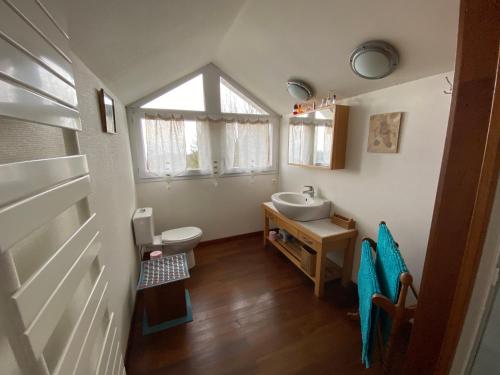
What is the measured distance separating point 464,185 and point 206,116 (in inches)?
97.1

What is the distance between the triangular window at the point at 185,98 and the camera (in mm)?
2387

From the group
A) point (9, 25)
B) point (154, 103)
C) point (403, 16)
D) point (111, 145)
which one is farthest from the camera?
point (154, 103)

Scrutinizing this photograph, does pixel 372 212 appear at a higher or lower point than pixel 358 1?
lower

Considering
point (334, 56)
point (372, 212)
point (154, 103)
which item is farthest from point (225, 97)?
point (372, 212)

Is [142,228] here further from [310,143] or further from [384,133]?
[384,133]

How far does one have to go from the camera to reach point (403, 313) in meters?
0.93

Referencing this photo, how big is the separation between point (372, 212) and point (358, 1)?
4.85 ft

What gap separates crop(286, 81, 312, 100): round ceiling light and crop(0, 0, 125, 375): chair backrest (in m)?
1.76

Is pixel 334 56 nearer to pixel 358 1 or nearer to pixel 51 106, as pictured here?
pixel 358 1

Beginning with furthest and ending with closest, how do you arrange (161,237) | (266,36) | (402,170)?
(161,237) < (266,36) < (402,170)

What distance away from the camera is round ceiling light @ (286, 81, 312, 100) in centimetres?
196

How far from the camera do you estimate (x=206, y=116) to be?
2531mm

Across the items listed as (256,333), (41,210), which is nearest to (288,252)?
(256,333)

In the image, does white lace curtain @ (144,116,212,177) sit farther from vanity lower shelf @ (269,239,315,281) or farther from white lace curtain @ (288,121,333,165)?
vanity lower shelf @ (269,239,315,281)
